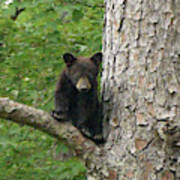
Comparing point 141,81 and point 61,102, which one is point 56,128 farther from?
point 61,102

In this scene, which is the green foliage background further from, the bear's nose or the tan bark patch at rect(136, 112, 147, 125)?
the tan bark patch at rect(136, 112, 147, 125)

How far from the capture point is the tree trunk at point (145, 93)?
2471 mm

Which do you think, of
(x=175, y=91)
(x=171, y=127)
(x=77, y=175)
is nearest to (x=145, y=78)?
(x=175, y=91)

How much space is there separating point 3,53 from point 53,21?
1036mm

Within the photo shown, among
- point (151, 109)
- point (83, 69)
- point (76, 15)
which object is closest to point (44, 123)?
point (151, 109)

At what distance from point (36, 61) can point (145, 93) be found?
2.95 metres

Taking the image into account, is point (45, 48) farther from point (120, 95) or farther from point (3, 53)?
point (120, 95)

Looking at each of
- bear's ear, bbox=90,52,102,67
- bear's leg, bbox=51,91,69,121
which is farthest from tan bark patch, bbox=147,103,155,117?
bear's ear, bbox=90,52,102,67

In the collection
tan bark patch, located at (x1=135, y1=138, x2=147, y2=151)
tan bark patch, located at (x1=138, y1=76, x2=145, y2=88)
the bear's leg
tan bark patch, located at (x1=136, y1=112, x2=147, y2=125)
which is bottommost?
the bear's leg

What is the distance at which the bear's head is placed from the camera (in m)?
3.92

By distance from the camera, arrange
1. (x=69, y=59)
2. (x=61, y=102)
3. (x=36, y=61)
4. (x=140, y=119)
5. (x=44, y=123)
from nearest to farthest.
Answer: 1. (x=140, y=119)
2. (x=44, y=123)
3. (x=61, y=102)
4. (x=69, y=59)
5. (x=36, y=61)

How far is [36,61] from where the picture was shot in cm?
520

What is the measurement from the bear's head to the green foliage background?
0.62 m

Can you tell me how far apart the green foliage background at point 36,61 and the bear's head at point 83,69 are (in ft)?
2.05
